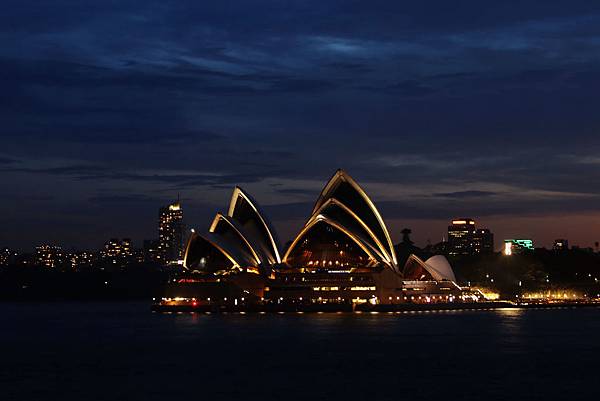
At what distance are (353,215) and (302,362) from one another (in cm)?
Result: 5289

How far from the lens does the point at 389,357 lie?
57.6 meters

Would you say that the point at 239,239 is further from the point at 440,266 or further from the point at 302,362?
the point at 302,362

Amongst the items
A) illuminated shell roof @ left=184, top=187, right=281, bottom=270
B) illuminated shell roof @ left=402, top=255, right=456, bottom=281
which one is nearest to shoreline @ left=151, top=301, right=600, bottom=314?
illuminated shell roof @ left=402, top=255, right=456, bottom=281

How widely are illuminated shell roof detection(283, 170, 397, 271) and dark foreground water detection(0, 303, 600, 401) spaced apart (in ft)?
66.2

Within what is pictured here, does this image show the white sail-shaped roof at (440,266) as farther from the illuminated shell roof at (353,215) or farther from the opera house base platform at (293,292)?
the illuminated shell roof at (353,215)

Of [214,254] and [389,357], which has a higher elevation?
[214,254]

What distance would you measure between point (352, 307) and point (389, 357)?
52.2 meters

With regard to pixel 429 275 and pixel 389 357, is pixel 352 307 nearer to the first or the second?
pixel 429 275

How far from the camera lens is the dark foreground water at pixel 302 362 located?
44219 millimetres

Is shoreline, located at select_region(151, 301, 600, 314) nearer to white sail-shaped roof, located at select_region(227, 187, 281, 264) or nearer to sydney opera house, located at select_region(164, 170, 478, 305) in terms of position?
sydney opera house, located at select_region(164, 170, 478, 305)

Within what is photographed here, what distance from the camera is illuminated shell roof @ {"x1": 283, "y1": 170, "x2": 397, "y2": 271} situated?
107m

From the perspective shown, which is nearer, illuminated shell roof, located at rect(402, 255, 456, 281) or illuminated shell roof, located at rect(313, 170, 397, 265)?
illuminated shell roof, located at rect(313, 170, 397, 265)

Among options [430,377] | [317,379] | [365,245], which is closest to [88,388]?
[317,379]

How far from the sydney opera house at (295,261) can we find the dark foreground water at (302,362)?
21.0m
